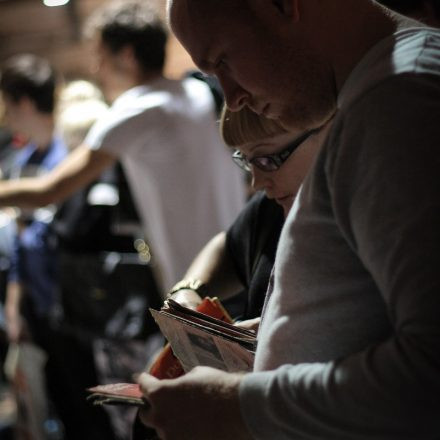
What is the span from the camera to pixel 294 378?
836 mm

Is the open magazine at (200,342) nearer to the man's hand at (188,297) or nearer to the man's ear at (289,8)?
the man's hand at (188,297)

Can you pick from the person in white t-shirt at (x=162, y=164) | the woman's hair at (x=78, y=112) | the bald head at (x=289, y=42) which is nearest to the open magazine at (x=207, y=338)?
the bald head at (x=289, y=42)

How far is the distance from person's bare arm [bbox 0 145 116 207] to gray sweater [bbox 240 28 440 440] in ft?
4.82

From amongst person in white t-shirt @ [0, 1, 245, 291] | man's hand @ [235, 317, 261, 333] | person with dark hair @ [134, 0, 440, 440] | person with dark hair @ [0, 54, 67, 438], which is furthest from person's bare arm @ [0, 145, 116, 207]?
person with dark hair @ [134, 0, 440, 440]

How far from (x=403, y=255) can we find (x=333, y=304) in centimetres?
15

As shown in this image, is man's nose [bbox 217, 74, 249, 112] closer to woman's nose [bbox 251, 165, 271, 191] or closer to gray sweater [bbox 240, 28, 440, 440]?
gray sweater [bbox 240, 28, 440, 440]

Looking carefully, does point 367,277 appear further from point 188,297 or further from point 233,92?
point 188,297

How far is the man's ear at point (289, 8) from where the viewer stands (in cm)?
93

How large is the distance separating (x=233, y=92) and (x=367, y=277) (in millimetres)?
310

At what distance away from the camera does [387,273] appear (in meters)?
0.77

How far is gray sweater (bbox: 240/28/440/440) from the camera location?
29.5 inches

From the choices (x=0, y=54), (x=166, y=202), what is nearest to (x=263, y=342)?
(x=166, y=202)

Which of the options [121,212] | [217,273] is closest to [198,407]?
[217,273]

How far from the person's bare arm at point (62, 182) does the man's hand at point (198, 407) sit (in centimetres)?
146
